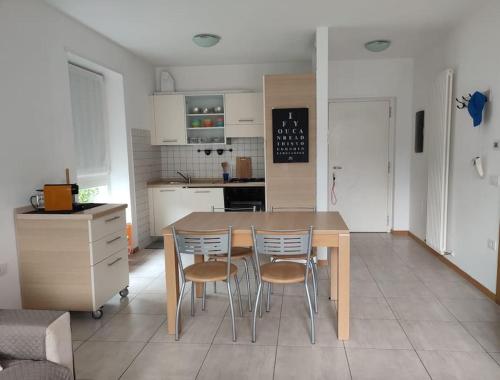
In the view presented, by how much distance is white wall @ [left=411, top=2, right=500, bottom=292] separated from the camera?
10.2 ft

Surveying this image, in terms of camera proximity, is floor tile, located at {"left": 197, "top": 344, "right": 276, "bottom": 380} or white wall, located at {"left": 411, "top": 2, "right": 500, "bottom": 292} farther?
white wall, located at {"left": 411, "top": 2, "right": 500, "bottom": 292}

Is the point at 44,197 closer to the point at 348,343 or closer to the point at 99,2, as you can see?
the point at 99,2

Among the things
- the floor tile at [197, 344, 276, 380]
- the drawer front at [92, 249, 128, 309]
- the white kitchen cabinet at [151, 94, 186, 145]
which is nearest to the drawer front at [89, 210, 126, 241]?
the drawer front at [92, 249, 128, 309]

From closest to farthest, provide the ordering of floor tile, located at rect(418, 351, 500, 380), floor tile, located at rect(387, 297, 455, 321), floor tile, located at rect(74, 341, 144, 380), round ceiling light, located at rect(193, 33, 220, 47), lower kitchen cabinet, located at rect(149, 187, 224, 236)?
floor tile, located at rect(418, 351, 500, 380) → floor tile, located at rect(74, 341, 144, 380) → floor tile, located at rect(387, 297, 455, 321) → round ceiling light, located at rect(193, 33, 220, 47) → lower kitchen cabinet, located at rect(149, 187, 224, 236)

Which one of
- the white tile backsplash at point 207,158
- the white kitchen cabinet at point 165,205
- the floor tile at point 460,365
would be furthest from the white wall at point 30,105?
the floor tile at point 460,365

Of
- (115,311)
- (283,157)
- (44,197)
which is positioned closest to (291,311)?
(115,311)

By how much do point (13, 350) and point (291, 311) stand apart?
6.28ft

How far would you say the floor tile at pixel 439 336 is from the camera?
93.3 inches

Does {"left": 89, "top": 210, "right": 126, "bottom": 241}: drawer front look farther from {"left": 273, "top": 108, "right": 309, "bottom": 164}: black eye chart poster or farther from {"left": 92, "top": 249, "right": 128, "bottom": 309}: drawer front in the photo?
{"left": 273, "top": 108, "right": 309, "bottom": 164}: black eye chart poster

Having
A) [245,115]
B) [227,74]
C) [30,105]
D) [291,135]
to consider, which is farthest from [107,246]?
[227,74]

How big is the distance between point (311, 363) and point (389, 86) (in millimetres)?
4264

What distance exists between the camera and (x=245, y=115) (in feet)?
17.0

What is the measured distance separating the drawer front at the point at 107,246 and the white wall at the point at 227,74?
2942 millimetres

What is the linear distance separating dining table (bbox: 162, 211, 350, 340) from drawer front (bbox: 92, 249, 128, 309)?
591 mm
